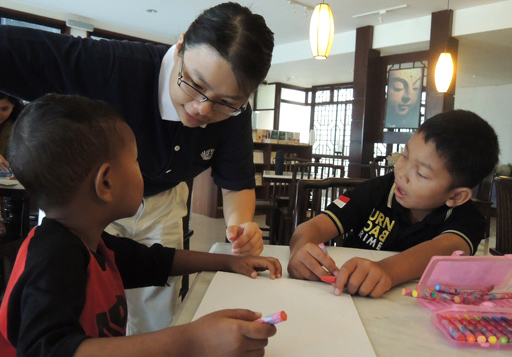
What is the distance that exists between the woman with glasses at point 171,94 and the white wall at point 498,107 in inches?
377

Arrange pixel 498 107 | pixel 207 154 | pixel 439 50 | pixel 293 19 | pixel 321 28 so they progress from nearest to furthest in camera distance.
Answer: pixel 207 154, pixel 321 28, pixel 439 50, pixel 293 19, pixel 498 107

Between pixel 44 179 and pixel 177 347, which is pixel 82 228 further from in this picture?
pixel 177 347

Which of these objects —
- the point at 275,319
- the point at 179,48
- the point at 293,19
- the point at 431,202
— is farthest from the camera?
the point at 293,19

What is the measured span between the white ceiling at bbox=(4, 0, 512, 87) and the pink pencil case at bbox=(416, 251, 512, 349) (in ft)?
16.9

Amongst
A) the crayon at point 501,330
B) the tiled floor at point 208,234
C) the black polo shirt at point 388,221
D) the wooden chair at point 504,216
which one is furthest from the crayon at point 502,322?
the tiled floor at point 208,234

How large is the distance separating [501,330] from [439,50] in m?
5.76

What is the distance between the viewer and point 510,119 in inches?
360

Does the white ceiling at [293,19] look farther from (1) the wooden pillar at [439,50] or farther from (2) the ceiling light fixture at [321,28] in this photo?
(2) the ceiling light fixture at [321,28]

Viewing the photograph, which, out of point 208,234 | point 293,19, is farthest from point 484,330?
point 293,19

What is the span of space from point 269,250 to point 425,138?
0.52 meters

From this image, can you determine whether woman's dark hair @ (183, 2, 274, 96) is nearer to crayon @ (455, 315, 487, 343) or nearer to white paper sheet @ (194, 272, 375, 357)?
white paper sheet @ (194, 272, 375, 357)

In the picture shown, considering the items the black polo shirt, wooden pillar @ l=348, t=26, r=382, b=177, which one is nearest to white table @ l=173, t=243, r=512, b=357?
the black polo shirt

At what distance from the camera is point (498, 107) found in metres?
9.30

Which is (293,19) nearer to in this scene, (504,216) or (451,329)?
(504,216)
